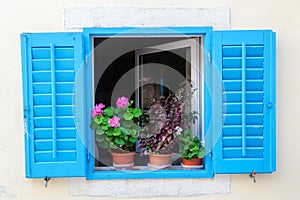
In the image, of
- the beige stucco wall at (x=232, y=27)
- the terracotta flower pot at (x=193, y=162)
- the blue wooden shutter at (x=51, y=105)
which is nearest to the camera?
the blue wooden shutter at (x=51, y=105)

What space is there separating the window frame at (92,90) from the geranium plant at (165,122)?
0.25 m

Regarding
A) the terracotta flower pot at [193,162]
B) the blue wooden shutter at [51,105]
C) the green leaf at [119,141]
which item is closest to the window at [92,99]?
the blue wooden shutter at [51,105]

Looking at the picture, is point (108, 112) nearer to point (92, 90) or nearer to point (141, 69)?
point (92, 90)

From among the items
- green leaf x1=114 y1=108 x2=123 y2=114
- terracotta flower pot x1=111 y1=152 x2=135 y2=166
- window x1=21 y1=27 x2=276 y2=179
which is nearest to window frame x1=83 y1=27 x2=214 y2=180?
window x1=21 y1=27 x2=276 y2=179

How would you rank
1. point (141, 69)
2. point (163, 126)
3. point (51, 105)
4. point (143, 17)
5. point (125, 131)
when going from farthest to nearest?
point (141, 69)
point (163, 126)
point (125, 131)
point (143, 17)
point (51, 105)

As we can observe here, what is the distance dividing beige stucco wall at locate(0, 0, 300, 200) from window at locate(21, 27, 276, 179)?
0.17m

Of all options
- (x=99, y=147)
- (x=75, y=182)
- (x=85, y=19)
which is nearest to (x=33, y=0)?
(x=85, y=19)

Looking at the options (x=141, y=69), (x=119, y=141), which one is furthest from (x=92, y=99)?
(x=141, y=69)

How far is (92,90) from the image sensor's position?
8.97 feet

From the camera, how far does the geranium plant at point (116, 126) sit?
2762mm

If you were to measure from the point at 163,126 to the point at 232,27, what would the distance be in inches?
40.9

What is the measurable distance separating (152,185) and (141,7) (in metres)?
1.49

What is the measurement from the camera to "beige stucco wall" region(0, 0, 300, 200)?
2.70 meters

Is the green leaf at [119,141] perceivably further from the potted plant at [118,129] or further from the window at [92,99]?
the window at [92,99]
